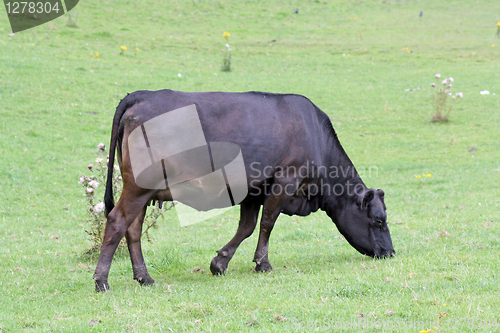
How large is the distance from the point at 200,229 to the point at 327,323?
6.22m

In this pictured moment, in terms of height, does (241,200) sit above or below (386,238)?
above

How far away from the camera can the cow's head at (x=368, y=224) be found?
7277 millimetres

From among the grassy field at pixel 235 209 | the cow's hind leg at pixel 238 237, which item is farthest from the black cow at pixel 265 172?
the grassy field at pixel 235 209

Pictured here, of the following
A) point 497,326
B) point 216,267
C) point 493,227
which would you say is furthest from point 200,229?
point 497,326

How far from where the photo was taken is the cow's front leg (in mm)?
6840

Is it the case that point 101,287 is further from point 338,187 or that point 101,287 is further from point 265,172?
point 338,187

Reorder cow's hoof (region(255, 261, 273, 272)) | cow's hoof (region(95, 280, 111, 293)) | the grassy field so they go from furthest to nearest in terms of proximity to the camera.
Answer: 1. cow's hoof (region(255, 261, 273, 272))
2. cow's hoof (region(95, 280, 111, 293))
3. the grassy field

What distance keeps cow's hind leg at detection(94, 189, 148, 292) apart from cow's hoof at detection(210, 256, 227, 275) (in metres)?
1.34

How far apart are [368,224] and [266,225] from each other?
1525 mm

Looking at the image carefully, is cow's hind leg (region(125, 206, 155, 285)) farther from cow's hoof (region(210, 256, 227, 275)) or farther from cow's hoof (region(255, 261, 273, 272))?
cow's hoof (region(255, 261, 273, 272))

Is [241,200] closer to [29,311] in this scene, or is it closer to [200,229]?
[29,311]

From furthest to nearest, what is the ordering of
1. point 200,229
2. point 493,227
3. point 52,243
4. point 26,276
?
point 200,229, point 52,243, point 493,227, point 26,276

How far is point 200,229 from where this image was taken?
34.1ft

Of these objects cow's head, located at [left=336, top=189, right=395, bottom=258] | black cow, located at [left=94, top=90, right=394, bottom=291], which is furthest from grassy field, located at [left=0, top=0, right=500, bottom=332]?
black cow, located at [left=94, top=90, right=394, bottom=291]
